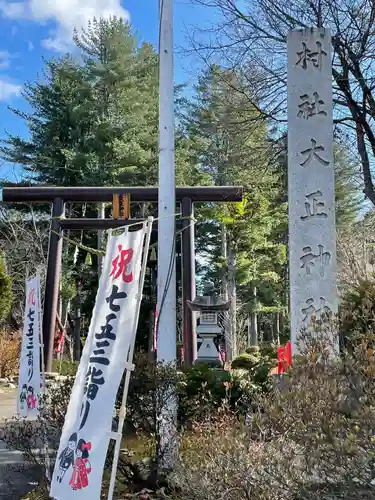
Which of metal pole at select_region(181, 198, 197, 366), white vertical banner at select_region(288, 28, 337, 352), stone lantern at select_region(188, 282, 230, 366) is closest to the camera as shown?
white vertical banner at select_region(288, 28, 337, 352)

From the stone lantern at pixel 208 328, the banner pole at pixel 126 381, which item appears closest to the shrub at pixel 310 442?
the banner pole at pixel 126 381

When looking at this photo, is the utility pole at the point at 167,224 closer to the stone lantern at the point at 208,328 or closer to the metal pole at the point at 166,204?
the metal pole at the point at 166,204

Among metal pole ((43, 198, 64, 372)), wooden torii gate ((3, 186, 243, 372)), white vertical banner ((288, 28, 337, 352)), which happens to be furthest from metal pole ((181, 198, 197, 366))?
white vertical banner ((288, 28, 337, 352))

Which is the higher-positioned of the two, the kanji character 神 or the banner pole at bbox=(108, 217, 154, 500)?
the kanji character 神

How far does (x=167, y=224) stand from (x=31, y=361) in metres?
2.16

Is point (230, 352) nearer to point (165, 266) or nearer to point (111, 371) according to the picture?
point (165, 266)

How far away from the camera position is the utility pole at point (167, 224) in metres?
4.50

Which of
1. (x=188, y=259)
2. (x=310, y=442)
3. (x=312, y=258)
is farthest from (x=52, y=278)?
(x=310, y=442)

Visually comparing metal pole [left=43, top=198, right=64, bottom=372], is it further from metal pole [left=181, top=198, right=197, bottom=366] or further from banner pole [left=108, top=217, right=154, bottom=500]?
banner pole [left=108, top=217, right=154, bottom=500]

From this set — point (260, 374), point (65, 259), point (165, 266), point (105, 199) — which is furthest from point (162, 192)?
point (65, 259)

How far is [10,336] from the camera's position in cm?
1644

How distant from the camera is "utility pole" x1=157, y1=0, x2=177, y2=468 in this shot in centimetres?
450

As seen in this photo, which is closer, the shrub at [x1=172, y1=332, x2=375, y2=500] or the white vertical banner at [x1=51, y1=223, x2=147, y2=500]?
the shrub at [x1=172, y1=332, x2=375, y2=500]

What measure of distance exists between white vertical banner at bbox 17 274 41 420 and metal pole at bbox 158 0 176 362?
152 cm
